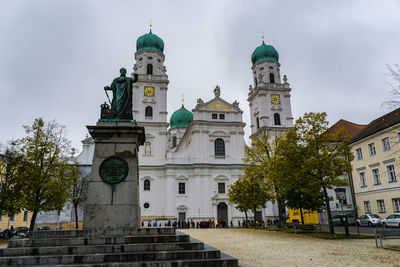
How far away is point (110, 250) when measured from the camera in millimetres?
→ 7590

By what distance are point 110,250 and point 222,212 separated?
34324mm

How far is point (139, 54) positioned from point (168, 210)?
79.7 feet

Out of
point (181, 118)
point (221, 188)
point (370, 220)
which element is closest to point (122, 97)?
point (370, 220)

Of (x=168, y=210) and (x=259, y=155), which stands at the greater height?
(x=259, y=155)

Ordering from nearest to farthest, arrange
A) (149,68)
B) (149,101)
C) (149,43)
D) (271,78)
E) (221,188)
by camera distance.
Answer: (221,188)
(149,101)
(149,68)
(149,43)
(271,78)

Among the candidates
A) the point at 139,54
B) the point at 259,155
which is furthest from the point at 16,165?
the point at 139,54

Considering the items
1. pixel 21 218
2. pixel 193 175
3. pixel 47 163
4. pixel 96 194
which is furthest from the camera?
pixel 193 175

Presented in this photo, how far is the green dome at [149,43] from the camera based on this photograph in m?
47.4

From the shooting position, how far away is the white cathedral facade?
40500mm

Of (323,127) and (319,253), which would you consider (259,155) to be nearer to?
(323,127)

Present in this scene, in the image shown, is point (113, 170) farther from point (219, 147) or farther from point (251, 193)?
point (219, 147)

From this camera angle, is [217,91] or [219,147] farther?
[217,91]

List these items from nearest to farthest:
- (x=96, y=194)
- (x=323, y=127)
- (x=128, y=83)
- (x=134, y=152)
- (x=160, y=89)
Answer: (x=96, y=194) → (x=134, y=152) → (x=128, y=83) → (x=323, y=127) → (x=160, y=89)

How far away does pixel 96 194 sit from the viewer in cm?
923
